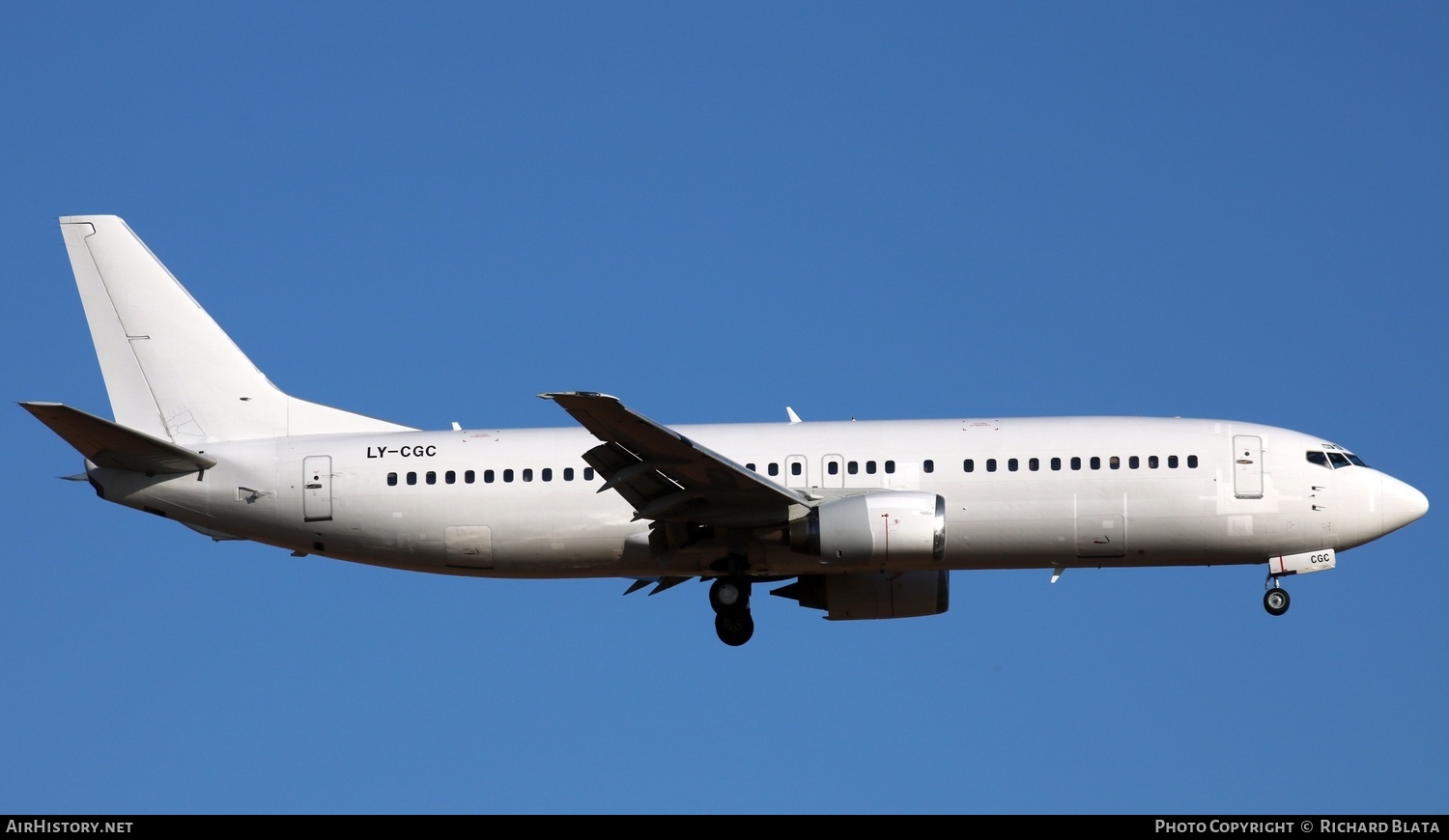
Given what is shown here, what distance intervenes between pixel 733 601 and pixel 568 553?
3.78 m

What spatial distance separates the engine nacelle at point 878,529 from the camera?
123ft

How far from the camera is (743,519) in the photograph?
38562 millimetres

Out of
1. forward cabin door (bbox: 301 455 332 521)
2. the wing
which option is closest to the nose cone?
the wing

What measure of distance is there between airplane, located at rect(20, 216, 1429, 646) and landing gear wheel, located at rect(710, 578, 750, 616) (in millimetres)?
43

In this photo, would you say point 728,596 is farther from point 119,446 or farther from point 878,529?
point 119,446

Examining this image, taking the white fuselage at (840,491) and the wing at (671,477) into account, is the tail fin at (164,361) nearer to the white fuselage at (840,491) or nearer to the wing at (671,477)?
the white fuselage at (840,491)


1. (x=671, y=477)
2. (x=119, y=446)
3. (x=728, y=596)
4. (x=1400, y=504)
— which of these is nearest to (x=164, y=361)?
(x=119, y=446)

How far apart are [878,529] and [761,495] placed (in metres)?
2.58

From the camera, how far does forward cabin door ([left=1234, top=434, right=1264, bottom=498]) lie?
128 feet

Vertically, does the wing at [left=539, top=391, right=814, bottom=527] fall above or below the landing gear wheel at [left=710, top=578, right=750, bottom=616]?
above

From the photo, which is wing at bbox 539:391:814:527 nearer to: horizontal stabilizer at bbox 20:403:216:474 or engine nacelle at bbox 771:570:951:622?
engine nacelle at bbox 771:570:951:622

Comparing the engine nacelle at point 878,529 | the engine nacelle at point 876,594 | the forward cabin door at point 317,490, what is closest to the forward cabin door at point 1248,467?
the engine nacelle at point 878,529

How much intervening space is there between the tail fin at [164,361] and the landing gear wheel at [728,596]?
821 cm
